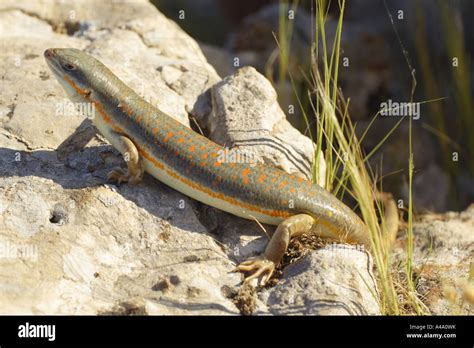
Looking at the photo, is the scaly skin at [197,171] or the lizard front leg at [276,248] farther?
the scaly skin at [197,171]

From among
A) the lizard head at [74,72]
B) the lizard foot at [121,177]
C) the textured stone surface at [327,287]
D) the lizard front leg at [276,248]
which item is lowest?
the textured stone surface at [327,287]

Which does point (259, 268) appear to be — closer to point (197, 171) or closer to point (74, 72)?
point (197, 171)

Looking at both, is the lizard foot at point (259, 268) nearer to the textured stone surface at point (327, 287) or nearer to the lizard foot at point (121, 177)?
the textured stone surface at point (327, 287)

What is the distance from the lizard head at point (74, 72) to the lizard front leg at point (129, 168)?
0.75 meters

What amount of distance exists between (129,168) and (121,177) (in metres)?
0.13

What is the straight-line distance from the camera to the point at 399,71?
11805 mm

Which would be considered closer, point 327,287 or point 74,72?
point 327,287

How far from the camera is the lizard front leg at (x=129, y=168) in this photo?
21.0 ft

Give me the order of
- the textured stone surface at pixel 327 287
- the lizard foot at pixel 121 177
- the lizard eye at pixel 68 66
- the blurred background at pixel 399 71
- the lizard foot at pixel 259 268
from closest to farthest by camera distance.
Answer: the textured stone surface at pixel 327 287 < the lizard foot at pixel 259 268 < the lizard foot at pixel 121 177 < the lizard eye at pixel 68 66 < the blurred background at pixel 399 71

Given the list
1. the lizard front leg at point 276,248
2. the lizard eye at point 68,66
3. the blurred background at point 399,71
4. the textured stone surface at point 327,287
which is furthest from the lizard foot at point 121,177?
the blurred background at point 399,71

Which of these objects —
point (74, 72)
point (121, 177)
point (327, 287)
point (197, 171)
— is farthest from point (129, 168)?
point (327, 287)

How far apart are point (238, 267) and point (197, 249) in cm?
48

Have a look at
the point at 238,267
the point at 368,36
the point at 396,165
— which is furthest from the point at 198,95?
the point at 368,36
